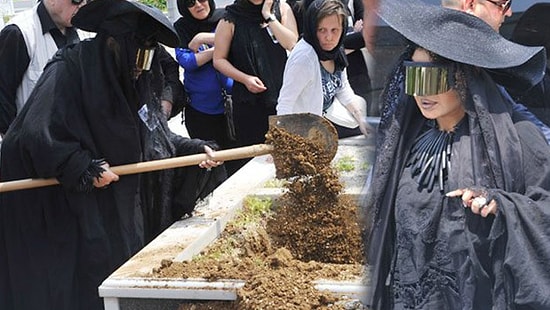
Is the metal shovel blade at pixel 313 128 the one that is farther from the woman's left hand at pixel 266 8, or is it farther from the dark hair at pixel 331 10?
the woman's left hand at pixel 266 8

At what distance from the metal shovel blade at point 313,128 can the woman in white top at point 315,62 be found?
0.60 m

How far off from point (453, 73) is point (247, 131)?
9.35 ft

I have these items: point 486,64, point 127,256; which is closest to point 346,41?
point 127,256

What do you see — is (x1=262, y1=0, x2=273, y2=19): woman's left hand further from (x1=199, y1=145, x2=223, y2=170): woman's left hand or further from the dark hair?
(x1=199, y1=145, x2=223, y2=170): woman's left hand

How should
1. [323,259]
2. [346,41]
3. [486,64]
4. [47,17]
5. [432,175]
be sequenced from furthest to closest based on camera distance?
[346,41] < [47,17] < [323,259] < [432,175] < [486,64]

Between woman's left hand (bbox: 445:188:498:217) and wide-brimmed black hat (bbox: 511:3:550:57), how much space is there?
2.08 feet

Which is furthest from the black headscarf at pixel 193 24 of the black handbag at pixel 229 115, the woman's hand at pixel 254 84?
the woman's hand at pixel 254 84

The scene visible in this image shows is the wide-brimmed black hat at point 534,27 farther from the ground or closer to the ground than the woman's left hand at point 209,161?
farther from the ground

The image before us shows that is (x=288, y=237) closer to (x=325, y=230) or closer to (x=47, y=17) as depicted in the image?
(x=325, y=230)

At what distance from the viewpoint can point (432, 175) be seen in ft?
7.02

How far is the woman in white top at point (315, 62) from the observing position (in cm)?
416

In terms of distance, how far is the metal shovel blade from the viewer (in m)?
3.51

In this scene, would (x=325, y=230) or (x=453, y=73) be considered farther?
(x=325, y=230)

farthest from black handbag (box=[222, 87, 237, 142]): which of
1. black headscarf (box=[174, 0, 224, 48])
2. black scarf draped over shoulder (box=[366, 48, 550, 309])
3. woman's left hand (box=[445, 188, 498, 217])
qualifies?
woman's left hand (box=[445, 188, 498, 217])
